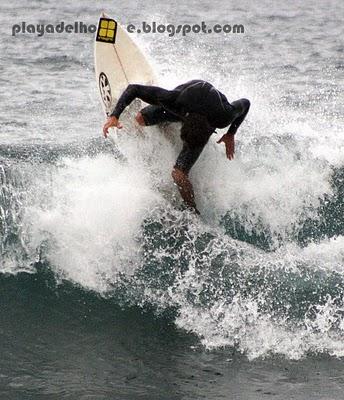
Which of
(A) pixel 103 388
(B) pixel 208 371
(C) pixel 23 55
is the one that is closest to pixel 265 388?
(B) pixel 208 371

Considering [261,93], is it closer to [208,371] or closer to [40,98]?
[40,98]

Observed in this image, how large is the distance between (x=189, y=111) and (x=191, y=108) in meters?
0.04

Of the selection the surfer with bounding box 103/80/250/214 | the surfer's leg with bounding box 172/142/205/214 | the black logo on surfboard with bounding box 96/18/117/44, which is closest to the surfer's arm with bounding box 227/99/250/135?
the surfer with bounding box 103/80/250/214

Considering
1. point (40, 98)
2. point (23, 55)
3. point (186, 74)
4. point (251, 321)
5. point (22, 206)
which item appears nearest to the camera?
point (251, 321)

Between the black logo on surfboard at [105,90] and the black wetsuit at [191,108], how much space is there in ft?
5.17

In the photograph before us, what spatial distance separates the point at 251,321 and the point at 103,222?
1.88 meters

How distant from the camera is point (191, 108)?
7.69 metres

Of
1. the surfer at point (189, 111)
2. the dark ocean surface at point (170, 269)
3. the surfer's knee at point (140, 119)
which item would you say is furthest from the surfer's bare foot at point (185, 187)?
the surfer's knee at point (140, 119)

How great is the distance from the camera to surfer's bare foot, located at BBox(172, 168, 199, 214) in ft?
25.9

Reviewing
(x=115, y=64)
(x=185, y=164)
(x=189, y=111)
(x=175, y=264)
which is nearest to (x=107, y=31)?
(x=115, y=64)

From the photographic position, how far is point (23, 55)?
736 inches

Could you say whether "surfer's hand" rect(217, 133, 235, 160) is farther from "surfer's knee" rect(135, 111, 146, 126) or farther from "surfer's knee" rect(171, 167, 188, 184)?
"surfer's knee" rect(135, 111, 146, 126)

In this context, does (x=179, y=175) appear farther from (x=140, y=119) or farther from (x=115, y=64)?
(x=115, y=64)

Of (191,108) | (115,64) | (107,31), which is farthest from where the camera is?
(107,31)
